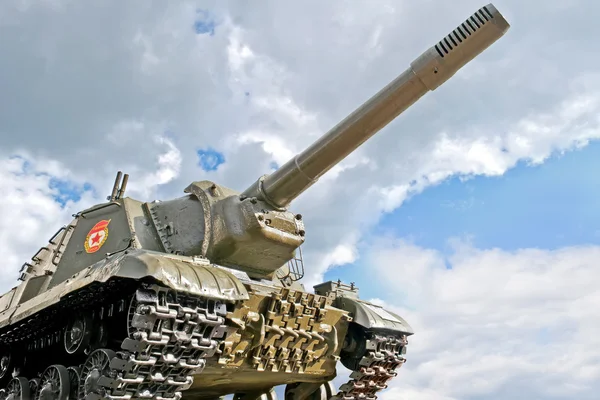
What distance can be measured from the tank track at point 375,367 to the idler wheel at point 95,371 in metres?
5.18

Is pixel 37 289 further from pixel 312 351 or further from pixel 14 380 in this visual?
pixel 312 351

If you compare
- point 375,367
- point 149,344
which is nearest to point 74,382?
point 149,344

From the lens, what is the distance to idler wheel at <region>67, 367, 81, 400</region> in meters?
9.43

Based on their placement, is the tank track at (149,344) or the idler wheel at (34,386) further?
the idler wheel at (34,386)

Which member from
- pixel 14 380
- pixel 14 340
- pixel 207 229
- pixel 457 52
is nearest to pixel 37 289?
pixel 14 340

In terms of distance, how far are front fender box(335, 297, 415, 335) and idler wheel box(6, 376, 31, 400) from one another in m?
5.50

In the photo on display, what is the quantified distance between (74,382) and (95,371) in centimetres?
80

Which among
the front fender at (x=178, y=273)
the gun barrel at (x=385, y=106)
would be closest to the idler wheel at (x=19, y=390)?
the front fender at (x=178, y=273)

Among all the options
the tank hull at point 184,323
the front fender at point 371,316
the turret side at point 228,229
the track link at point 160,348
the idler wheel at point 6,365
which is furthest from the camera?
the front fender at point 371,316

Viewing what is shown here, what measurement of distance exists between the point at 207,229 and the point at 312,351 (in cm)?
274

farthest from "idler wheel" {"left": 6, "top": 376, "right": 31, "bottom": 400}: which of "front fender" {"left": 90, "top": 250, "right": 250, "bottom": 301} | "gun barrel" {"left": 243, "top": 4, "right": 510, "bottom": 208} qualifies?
"gun barrel" {"left": 243, "top": 4, "right": 510, "bottom": 208}

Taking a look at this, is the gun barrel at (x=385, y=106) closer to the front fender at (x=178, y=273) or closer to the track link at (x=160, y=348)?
the front fender at (x=178, y=273)

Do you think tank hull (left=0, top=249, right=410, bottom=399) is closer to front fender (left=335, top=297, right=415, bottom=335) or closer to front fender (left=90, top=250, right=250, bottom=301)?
front fender (left=90, top=250, right=250, bottom=301)

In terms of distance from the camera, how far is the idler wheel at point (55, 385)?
9398 millimetres
